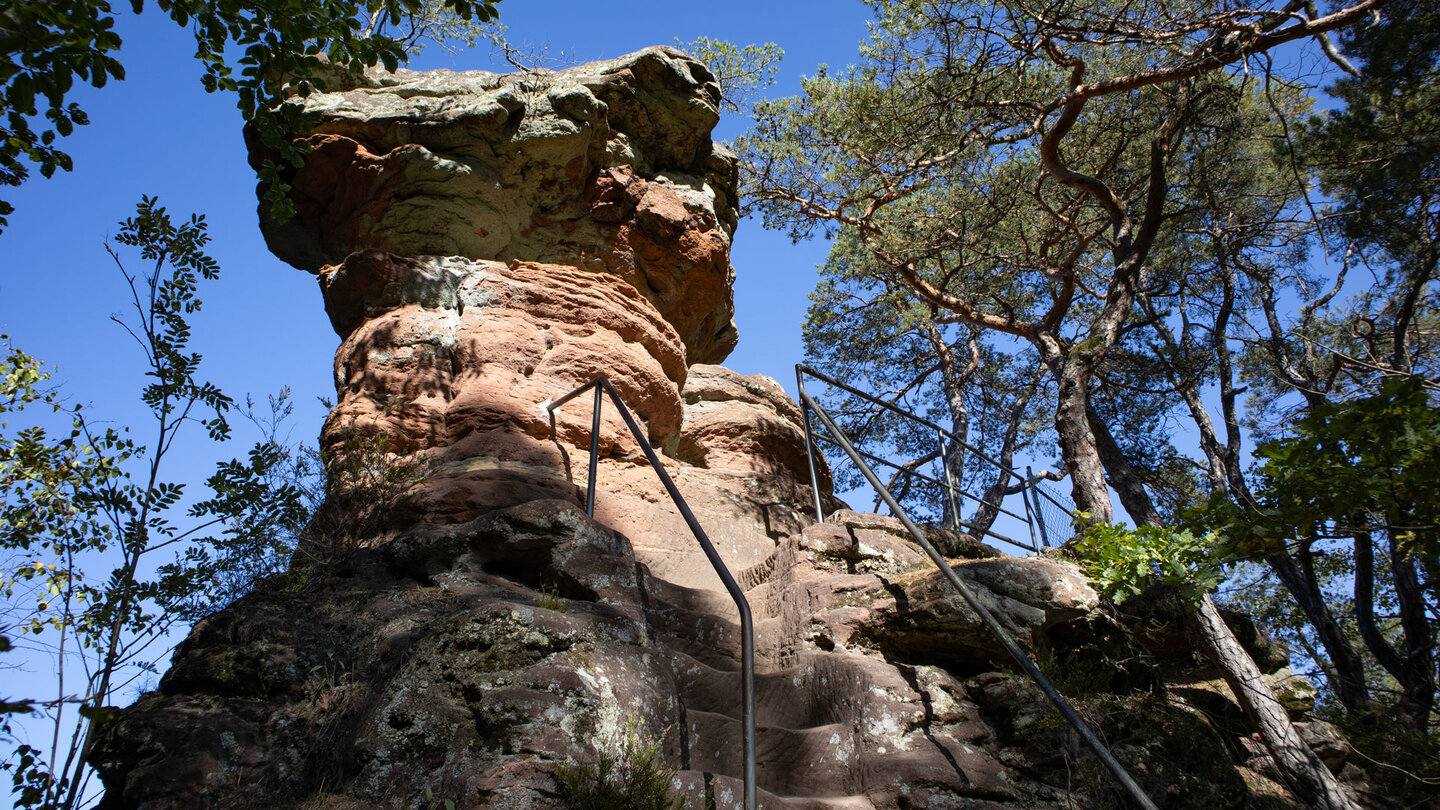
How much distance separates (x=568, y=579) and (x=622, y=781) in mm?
1557

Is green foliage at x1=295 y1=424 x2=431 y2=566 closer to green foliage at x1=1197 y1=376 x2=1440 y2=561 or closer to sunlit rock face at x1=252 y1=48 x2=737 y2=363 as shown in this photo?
sunlit rock face at x1=252 y1=48 x2=737 y2=363

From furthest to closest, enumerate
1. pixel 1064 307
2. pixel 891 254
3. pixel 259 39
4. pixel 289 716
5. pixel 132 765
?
1. pixel 891 254
2. pixel 1064 307
3. pixel 259 39
4. pixel 289 716
5. pixel 132 765

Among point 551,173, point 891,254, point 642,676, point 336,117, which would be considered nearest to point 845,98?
point 891,254

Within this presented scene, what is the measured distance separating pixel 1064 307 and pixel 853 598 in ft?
19.4

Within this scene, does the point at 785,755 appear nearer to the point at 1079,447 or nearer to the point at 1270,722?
the point at 1270,722

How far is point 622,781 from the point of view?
305 centimetres

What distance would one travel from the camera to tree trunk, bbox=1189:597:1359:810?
477 centimetres

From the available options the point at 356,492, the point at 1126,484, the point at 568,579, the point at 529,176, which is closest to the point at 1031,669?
the point at 568,579

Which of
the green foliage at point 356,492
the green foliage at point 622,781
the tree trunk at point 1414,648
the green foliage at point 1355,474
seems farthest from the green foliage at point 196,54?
the tree trunk at point 1414,648

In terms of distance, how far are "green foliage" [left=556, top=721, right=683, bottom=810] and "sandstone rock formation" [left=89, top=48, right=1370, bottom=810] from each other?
0.06 meters

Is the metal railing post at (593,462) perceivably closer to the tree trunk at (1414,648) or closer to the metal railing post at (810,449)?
the metal railing post at (810,449)

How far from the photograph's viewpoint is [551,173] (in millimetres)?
7734

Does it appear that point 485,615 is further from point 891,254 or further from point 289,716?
point 891,254

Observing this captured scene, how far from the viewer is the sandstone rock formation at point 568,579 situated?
10.9 ft
